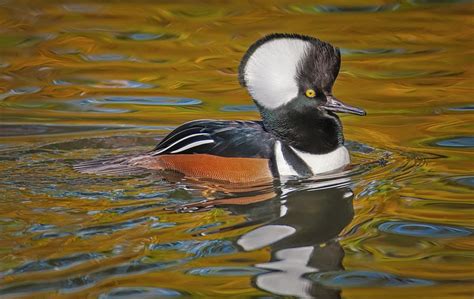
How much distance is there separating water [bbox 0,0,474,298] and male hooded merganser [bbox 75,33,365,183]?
0.17m

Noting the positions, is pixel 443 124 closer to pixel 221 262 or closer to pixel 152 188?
pixel 152 188

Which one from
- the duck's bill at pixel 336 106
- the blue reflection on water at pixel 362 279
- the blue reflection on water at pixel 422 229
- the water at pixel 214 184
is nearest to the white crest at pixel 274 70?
the duck's bill at pixel 336 106

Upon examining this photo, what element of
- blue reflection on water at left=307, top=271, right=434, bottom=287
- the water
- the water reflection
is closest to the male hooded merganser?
the water

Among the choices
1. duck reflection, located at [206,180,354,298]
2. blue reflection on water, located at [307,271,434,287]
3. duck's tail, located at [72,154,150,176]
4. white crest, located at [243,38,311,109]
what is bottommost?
→ blue reflection on water, located at [307,271,434,287]

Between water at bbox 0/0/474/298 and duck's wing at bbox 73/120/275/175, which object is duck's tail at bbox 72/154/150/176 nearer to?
duck's wing at bbox 73/120/275/175

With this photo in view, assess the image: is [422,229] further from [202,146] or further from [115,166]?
[115,166]

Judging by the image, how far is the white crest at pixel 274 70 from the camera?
8.07 metres

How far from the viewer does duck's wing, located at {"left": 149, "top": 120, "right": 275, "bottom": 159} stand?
8.22 meters

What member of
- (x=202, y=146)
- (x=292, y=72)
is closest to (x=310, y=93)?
(x=292, y=72)

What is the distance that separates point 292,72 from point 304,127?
484 millimetres

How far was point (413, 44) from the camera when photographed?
12094 mm

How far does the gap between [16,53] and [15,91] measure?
1.36m

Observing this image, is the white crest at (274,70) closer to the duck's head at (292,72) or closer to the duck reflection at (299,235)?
the duck's head at (292,72)

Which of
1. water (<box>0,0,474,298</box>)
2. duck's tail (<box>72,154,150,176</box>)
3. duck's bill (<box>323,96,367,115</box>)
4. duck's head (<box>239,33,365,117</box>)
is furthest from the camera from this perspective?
duck's tail (<box>72,154,150,176</box>)
